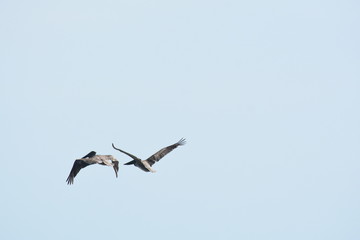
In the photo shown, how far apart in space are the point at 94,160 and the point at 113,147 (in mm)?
2883

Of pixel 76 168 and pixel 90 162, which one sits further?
pixel 76 168

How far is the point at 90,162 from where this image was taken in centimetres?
8888

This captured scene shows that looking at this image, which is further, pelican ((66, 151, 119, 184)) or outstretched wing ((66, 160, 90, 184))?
outstretched wing ((66, 160, 90, 184))

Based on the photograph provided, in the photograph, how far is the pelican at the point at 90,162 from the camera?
8825 cm

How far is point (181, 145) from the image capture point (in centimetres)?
9481

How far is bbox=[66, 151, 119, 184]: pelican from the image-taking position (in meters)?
88.2

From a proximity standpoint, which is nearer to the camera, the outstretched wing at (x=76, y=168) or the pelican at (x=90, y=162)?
the pelican at (x=90, y=162)

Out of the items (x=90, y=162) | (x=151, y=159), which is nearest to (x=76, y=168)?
(x=90, y=162)

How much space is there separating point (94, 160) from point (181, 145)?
10501 millimetres

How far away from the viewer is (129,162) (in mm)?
91562

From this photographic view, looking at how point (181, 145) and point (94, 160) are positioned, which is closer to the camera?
point (94, 160)

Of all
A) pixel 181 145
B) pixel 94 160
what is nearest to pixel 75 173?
pixel 94 160

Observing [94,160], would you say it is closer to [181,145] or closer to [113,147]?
[113,147]

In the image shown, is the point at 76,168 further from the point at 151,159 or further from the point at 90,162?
the point at 151,159
